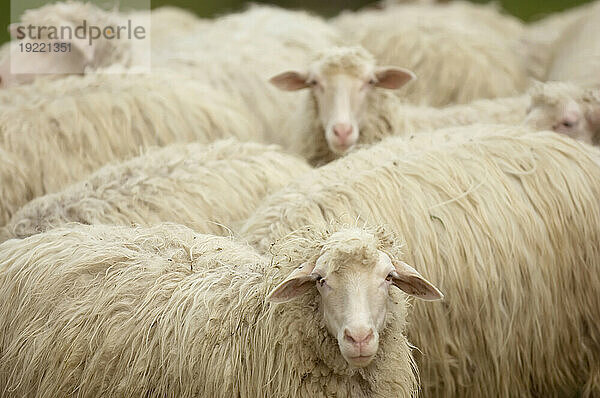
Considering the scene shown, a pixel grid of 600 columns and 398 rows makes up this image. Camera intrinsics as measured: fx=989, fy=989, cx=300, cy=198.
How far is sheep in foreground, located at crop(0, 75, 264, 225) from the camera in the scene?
5.22m

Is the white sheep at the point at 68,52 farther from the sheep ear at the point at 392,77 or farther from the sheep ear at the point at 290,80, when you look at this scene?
the sheep ear at the point at 392,77

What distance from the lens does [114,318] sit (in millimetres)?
3564

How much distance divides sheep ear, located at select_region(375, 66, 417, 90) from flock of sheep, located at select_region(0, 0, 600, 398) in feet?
0.04

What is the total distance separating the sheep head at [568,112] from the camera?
5.07 metres

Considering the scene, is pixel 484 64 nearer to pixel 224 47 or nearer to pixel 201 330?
pixel 224 47

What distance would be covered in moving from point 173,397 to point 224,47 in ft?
12.7

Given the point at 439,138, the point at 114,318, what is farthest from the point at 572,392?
the point at 114,318

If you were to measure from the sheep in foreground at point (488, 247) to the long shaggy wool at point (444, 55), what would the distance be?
234 centimetres

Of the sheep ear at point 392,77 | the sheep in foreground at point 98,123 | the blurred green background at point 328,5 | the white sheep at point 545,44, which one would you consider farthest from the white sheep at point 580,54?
the blurred green background at point 328,5

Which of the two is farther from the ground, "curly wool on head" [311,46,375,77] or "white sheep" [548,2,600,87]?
"curly wool on head" [311,46,375,77]

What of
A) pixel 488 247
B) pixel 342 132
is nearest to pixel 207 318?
pixel 488 247

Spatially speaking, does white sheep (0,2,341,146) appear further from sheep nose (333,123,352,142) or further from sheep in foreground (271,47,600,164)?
sheep nose (333,123,352,142)

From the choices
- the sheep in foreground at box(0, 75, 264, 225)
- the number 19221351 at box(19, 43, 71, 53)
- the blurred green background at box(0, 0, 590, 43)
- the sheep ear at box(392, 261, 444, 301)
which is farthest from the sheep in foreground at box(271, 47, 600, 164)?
the blurred green background at box(0, 0, 590, 43)

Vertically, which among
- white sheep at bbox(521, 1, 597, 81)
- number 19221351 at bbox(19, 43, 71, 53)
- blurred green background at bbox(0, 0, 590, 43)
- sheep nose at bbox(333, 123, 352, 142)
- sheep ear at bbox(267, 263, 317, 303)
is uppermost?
sheep ear at bbox(267, 263, 317, 303)
